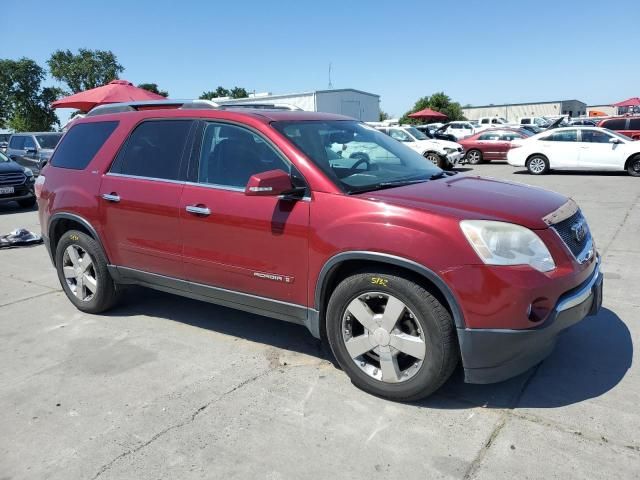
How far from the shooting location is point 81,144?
486 centimetres

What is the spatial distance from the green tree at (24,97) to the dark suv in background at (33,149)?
43.4 meters

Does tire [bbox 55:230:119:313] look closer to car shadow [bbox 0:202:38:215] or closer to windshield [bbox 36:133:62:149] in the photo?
car shadow [bbox 0:202:38:215]

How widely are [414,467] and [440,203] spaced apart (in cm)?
144

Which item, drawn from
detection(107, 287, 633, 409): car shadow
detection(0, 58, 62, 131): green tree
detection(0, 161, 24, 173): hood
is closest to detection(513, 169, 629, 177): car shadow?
detection(107, 287, 633, 409): car shadow

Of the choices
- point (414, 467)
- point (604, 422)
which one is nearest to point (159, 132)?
point (414, 467)

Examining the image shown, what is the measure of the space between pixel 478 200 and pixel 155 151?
2554mm

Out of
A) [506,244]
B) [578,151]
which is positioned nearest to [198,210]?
[506,244]

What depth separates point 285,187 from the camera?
10.7 ft

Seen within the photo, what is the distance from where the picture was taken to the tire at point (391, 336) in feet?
9.66

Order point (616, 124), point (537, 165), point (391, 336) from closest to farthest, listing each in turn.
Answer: point (391, 336), point (537, 165), point (616, 124)

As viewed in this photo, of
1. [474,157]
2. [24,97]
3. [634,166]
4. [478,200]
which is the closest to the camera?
[478,200]

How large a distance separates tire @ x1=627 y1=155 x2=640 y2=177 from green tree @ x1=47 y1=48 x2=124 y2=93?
62.1 meters

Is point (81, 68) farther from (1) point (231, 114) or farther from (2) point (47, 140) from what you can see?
(1) point (231, 114)

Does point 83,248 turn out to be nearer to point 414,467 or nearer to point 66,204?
point 66,204
